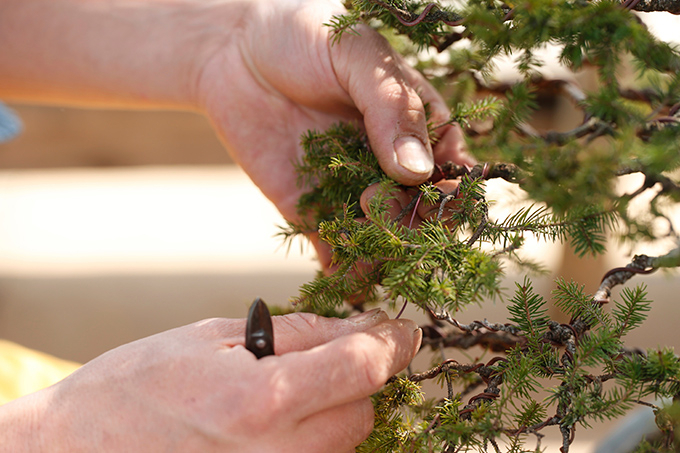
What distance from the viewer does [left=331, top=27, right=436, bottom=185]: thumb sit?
61cm

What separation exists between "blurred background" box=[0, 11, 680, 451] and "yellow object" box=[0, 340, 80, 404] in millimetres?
742

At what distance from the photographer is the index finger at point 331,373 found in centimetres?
49

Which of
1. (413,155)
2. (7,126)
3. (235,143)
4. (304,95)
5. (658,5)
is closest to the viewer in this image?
(658,5)

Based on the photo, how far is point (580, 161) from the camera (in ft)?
1.33

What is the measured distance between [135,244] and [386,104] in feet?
5.52

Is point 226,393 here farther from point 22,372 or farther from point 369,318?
point 22,372

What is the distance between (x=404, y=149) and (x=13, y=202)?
2.27 meters

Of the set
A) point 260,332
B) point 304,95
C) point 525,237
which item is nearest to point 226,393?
point 260,332

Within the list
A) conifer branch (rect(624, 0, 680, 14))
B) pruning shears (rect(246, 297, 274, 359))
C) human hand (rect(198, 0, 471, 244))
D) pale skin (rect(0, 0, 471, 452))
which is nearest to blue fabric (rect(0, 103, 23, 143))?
pale skin (rect(0, 0, 471, 452))

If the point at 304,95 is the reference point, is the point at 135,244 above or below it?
above

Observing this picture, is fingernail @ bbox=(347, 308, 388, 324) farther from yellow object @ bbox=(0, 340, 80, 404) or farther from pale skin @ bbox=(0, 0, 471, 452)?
yellow object @ bbox=(0, 340, 80, 404)

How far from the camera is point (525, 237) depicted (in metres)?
0.52

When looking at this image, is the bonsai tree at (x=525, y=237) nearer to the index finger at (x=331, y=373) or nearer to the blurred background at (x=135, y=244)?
the index finger at (x=331, y=373)

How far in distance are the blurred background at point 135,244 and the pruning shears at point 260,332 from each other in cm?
106
